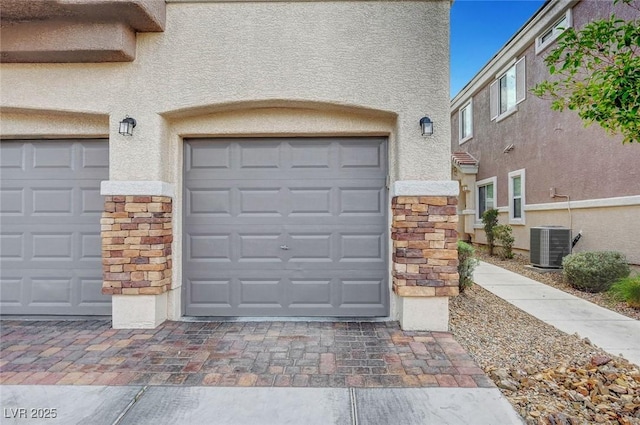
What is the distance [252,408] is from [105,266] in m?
2.90

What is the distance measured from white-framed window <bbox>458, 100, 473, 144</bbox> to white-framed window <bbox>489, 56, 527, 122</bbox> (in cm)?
175

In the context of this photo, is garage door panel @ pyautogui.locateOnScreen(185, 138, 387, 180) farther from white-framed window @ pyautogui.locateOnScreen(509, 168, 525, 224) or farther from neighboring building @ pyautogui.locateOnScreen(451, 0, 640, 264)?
white-framed window @ pyautogui.locateOnScreen(509, 168, 525, 224)

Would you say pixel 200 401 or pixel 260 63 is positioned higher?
pixel 260 63

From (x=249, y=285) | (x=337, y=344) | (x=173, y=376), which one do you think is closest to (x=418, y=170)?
(x=337, y=344)

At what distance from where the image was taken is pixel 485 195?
12586mm

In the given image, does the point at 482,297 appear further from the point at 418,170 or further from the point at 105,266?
the point at 105,266

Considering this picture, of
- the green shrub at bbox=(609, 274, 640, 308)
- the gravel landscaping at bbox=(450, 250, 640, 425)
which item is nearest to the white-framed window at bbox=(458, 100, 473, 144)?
the green shrub at bbox=(609, 274, 640, 308)

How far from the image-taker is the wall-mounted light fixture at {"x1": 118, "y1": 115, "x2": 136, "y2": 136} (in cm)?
429

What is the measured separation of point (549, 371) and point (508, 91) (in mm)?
10112

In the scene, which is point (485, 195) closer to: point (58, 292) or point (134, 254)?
point (134, 254)

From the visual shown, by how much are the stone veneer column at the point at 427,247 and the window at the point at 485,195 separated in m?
8.42

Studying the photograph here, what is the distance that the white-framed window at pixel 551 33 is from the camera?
813cm

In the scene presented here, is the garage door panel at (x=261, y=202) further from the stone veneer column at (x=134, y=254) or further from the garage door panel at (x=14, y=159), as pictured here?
the garage door panel at (x=14, y=159)

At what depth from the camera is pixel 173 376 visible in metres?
3.25
